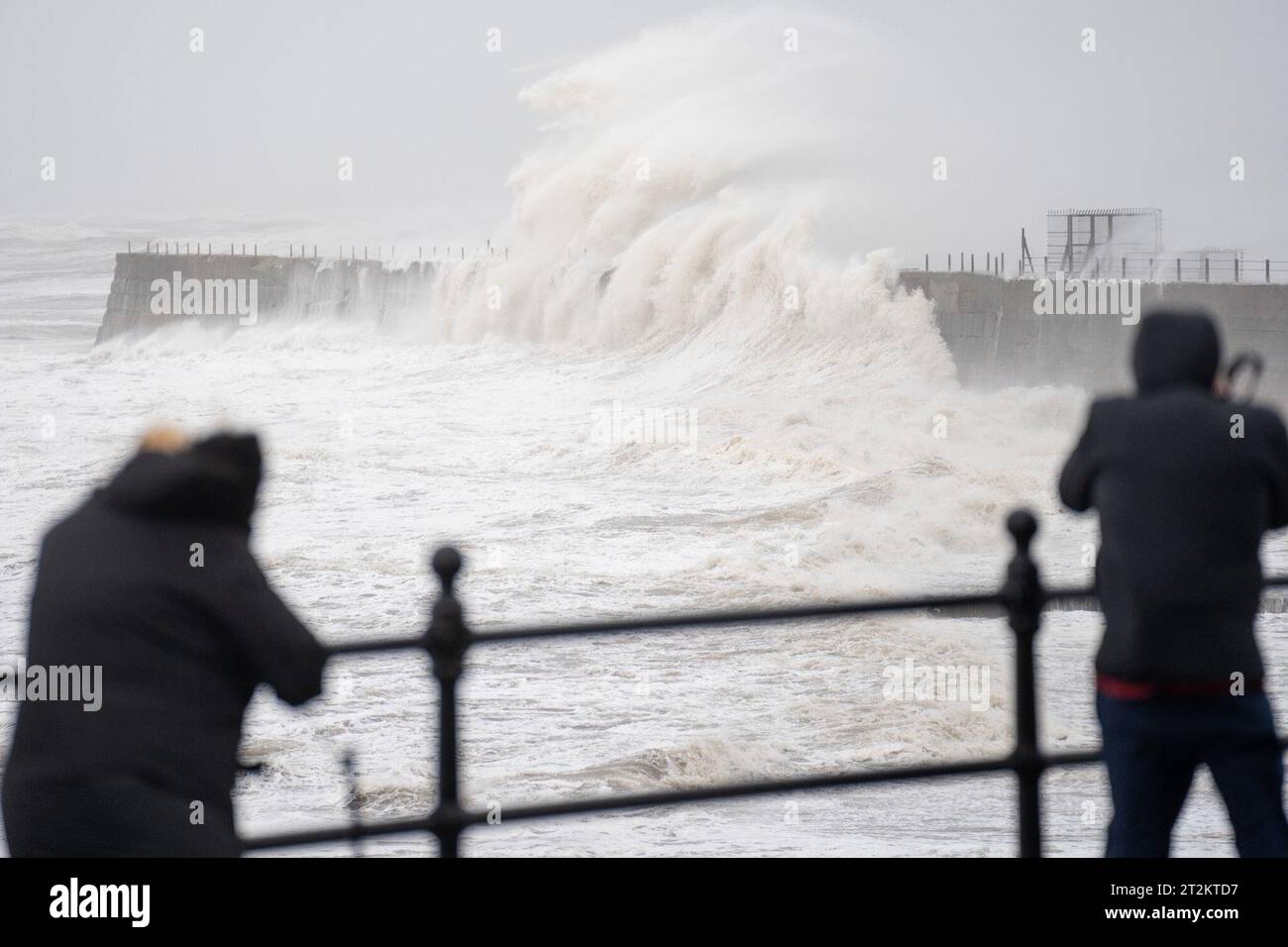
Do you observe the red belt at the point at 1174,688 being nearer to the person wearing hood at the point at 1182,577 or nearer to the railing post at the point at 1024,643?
the person wearing hood at the point at 1182,577

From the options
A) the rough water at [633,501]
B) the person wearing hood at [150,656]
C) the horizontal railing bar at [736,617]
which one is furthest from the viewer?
the rough water at [633,501]

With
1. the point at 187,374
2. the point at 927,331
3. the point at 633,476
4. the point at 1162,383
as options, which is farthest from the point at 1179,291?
the point at 187,374

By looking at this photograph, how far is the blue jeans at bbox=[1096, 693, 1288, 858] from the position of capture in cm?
241

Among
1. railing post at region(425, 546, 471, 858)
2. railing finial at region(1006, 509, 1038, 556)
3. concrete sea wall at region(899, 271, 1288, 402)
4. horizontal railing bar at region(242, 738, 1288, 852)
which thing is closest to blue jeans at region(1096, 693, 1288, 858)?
horizontal railing bar at region(242, 738, 1288, 852)

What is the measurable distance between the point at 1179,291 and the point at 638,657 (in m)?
13.7

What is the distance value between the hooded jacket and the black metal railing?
10.8 inches

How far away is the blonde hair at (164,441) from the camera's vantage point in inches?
83.7

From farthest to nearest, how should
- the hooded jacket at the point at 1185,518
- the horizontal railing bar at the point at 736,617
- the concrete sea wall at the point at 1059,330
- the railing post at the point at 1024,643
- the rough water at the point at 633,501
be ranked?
the concrete sea wall at the point at 1059,330 < the rough water at the point at 633,501 < the railing post at the point at 1024,643 < the horizontal railing bar at the point at 736,617 < the hooded jacket at the point at 1185,518

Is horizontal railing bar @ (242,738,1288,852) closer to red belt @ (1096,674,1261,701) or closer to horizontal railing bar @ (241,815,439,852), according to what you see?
horizontal railing bar @ (241,815,439,852)

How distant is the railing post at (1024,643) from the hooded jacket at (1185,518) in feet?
0.79

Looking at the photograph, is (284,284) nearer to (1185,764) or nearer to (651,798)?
(651,798)

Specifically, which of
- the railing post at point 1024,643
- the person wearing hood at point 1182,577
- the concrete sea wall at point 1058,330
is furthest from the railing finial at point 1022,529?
the concrete sea wall at point 1058,330

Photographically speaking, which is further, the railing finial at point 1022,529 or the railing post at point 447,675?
the railing finial at point 1022,529

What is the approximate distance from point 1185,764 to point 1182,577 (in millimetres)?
317
